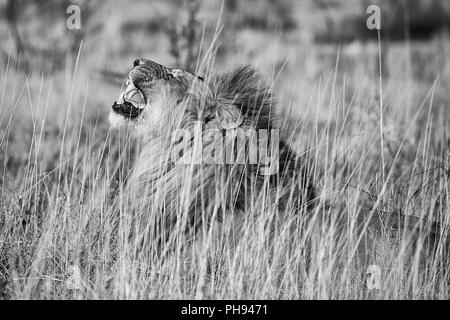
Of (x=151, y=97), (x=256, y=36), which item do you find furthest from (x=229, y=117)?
(x=256, y=36)

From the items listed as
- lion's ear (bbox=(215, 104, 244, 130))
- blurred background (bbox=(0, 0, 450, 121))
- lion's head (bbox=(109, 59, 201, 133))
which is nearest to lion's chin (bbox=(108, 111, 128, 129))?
lion's head (bbox=(109, 59, 201, 133))

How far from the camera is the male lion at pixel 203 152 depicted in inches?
149

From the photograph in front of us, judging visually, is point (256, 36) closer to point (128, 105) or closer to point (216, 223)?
point (128, 105)

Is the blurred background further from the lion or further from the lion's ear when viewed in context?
the lion's ear

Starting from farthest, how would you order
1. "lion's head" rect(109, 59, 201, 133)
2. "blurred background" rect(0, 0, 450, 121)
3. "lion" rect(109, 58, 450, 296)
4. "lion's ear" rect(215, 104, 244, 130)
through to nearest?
"blurred background" rect(0, 0, 450, 121), "lion's head" rect(109, 59, 201, 133), "lion's ear" rect(215, 104, 244, 130), "lion" rect(109, 58, 450, 296)

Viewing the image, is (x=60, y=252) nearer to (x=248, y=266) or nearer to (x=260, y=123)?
(x=248, y=266)

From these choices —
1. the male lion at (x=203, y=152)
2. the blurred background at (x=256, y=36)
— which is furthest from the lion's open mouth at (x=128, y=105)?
the blurred background at (x=256, y=36)

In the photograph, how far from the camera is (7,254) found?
3.85 m

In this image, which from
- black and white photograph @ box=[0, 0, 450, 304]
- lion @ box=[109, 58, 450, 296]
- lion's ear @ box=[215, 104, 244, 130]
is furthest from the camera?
lion's ear @ box=[215, 104, 244, 130]

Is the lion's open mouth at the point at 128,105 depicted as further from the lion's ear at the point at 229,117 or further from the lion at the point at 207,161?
the lion's ear at the point at 229,117

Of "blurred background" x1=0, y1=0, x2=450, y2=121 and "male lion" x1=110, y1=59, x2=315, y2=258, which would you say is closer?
"male lion" x1=110, y1=59, x2=315, y2=258

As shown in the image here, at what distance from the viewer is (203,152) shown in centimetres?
385

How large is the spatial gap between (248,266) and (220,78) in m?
1.29

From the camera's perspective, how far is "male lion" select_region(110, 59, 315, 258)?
3.79m
